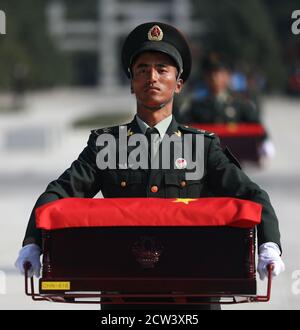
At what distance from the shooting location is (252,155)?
14.4m

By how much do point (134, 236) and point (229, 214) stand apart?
1.11ft

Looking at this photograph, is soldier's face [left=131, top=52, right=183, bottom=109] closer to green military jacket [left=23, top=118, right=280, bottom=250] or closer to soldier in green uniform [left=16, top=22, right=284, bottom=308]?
soldier in green uniform [left=16, top=22, right=284, bottom=308]

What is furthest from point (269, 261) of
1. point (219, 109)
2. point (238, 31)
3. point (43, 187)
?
point (238, 31)

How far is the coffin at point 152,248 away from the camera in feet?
13.9

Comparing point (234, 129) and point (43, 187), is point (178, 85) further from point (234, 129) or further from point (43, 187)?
point (43, 187)

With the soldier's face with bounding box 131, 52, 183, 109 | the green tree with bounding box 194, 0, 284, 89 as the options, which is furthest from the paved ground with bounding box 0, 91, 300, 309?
the green tree with bounding box 194, 0, 284, 89

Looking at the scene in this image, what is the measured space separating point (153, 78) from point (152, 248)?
0.69m

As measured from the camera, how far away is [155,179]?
478 centimetres

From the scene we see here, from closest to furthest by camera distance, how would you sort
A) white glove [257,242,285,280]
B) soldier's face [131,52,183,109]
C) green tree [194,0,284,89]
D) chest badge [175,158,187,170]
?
white glove [257,242,285,280] < soldier's face [131,52,183,109] < chest badge [175,158,187,170] < green tree [194,0,284,89]

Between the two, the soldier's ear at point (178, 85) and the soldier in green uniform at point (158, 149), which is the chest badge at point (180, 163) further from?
the soldier's ear at point (178, 85)

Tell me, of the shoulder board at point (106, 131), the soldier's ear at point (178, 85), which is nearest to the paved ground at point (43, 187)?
the shoulder board at point (106, 131)

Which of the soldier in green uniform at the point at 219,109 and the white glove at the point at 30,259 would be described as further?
the soldier in green uniform at the point at 219,109

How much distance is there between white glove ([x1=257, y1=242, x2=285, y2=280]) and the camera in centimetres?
419
